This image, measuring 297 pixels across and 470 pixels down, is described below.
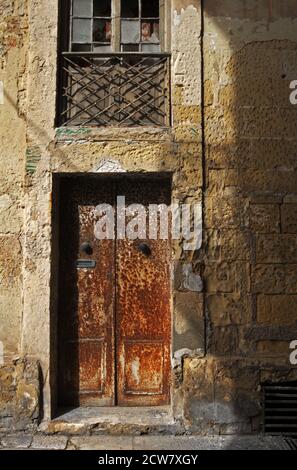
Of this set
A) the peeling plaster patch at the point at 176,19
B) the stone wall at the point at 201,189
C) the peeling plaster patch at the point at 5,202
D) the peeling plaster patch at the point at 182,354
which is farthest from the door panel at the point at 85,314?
the peeling plaster patch at the point at 176,19

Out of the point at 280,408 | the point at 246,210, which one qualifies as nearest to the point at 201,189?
the point at 246,210

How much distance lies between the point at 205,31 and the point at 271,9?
2.14ft

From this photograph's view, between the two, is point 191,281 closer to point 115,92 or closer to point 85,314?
point 85,314

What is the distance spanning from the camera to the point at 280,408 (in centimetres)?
400

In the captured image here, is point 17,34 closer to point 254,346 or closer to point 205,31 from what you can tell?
point 205,31

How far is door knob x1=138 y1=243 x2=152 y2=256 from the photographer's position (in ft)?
14.0

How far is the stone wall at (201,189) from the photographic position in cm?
397

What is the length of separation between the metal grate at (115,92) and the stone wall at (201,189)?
5.7 inches

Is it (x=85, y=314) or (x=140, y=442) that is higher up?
(x=85, y=314)

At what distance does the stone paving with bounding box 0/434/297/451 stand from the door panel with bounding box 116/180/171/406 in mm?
430

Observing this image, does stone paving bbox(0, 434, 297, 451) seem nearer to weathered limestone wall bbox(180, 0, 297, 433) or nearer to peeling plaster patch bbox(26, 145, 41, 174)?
weathered limestone wall bbox(180, 0, 297, 433)

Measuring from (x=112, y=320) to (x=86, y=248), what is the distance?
726 mm

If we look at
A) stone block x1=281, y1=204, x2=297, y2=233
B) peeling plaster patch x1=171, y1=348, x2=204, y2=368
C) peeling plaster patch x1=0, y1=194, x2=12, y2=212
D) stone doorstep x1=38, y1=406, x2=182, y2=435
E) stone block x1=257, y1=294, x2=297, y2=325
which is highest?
peeling plaster patch x1=0, y1=194, x2=12, y2=212

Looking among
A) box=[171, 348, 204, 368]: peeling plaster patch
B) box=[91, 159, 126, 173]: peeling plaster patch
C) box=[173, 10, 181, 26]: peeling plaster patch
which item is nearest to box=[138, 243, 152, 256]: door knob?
box=[91, 159, 126, 173]: peeling plaster patch
